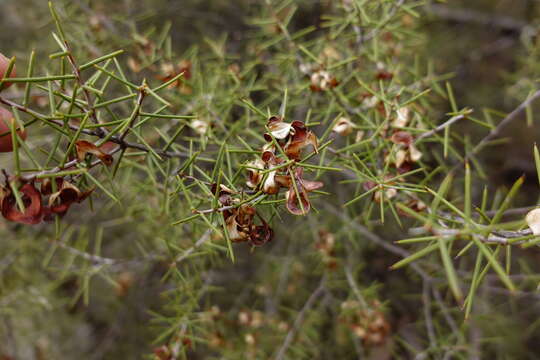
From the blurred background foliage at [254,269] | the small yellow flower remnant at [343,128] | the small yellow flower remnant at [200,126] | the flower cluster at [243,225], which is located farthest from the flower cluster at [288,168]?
the blurred background foliage at [254,269]

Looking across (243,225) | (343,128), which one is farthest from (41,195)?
(343,128)

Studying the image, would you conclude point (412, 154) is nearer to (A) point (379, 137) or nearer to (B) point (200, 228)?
(A) point (379, 137)

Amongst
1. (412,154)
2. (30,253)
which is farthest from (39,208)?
(30,253)

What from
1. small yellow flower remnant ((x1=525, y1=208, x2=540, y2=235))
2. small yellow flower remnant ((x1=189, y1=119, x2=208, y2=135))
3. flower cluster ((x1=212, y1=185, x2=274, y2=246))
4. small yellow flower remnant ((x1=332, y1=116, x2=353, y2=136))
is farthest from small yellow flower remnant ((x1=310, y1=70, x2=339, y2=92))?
small yellow flower remnant ((x1=525, y1=208, x2=540, y2=235))

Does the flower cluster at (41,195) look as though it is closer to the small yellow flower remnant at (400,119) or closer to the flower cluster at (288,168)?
the flower cluster at (288,168)

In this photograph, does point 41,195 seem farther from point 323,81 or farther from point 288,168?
point 323,81

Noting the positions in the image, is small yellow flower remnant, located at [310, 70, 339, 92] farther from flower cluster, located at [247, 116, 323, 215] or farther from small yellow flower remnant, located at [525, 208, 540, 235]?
small yellow flower remnant, located at [525, 208, 540, 235]
